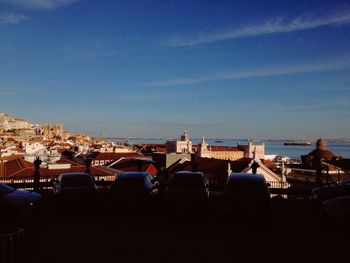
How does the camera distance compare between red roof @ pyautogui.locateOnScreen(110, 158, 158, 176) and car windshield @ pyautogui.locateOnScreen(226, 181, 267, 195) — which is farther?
red roof @ pyautogui.locateOnScreen(110, 158, 158, 176)

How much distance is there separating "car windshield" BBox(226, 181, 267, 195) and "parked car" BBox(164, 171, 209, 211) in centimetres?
102

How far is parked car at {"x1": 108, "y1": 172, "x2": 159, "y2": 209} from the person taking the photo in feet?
41.6

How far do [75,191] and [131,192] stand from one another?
213 centimetres

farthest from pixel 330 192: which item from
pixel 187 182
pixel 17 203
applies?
pixel 17 203

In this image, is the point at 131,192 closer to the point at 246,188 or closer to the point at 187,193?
the point at 187,193

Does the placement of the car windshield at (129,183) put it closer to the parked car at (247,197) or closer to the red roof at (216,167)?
the parked car at (247,197)

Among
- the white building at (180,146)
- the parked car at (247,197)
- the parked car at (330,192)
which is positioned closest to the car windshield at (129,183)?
the parked car at (247,197)

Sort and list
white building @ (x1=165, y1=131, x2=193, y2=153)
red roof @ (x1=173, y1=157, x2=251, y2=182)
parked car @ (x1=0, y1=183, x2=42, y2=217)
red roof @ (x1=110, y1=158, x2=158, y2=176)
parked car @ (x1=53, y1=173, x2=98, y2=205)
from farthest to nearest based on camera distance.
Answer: white building @ (x1=165, y1=131, x2=193, y2=153)
red roof @ (x1=110, y1=158, x2=158, y2=176)
red roof @ (x1=173, y1=157, x2=251, y2=182)
parked car @ (x1=53, y1=173, x2=98, y2=205)
parked car @ (x1=0, y1=183, x2=42, y2=217)

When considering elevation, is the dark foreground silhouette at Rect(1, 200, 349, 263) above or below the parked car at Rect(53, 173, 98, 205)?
below

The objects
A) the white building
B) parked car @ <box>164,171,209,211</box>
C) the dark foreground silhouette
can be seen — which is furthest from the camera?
the white building

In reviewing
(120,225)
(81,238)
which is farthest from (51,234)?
(120,225)

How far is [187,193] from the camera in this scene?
12.7 metres

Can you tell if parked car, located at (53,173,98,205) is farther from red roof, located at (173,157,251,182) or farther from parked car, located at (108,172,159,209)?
red roof, located at (173,157,251,182)

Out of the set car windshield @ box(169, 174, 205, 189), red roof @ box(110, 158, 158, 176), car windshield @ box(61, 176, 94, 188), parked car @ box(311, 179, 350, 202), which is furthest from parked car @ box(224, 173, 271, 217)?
red roof @ box(110, 158, 158, 176)
